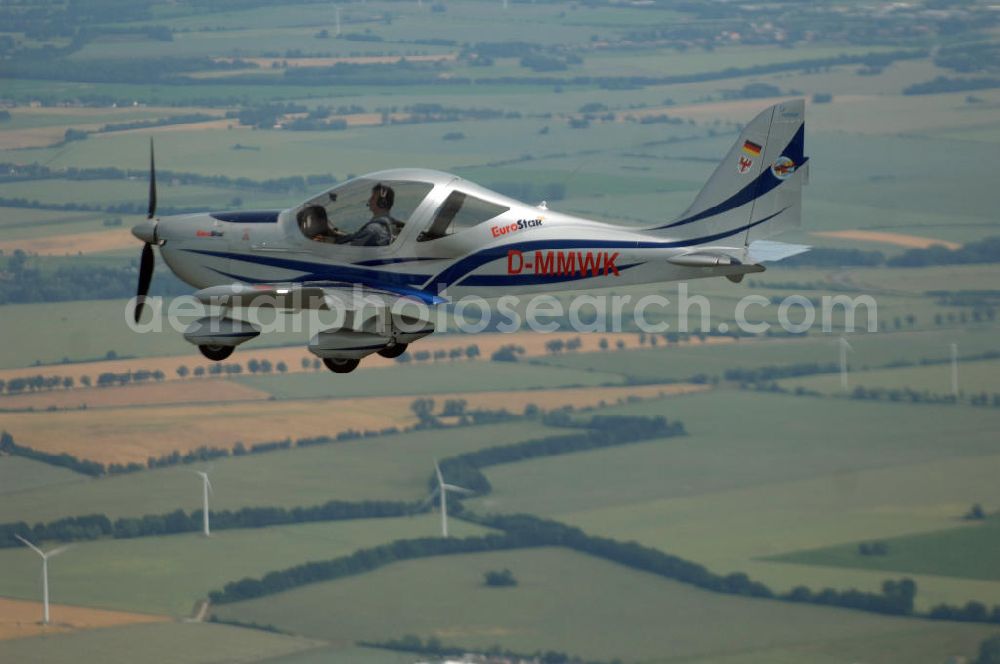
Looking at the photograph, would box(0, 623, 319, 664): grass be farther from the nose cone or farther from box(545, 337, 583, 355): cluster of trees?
the nose cone

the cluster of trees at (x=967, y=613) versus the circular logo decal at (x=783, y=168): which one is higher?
the circular logo decal at (x=783, y=168)

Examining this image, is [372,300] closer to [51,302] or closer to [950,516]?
[950,516]

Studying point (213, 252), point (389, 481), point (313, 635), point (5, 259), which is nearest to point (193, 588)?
point (313, 635)

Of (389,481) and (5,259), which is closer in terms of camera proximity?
(389,481)

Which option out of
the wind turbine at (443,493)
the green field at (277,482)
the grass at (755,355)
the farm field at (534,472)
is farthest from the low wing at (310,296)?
the grass at (755,355)

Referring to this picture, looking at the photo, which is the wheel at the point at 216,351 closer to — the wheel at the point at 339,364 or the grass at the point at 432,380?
the wheel at the point at 339,364

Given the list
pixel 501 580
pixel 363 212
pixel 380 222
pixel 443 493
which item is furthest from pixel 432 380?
pixel 380 222

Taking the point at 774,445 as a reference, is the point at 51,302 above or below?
above
